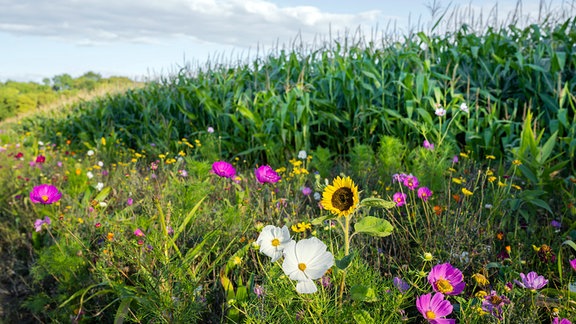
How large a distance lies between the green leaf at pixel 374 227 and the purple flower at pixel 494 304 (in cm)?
38

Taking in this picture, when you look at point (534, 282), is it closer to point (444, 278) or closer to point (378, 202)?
point (444, 278)

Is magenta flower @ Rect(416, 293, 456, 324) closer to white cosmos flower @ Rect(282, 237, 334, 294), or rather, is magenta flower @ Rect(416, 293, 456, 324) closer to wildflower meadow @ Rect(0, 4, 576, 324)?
wildflower meadow @ Rect(0, 4, 576, 324)

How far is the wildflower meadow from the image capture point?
1.52 metres

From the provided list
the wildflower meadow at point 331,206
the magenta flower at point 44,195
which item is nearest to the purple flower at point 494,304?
the wildflower meadow at point 331,206

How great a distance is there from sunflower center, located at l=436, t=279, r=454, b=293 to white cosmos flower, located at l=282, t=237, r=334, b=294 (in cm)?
37

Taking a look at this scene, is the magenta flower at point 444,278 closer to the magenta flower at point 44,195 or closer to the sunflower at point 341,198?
the sunflower at point 341,198

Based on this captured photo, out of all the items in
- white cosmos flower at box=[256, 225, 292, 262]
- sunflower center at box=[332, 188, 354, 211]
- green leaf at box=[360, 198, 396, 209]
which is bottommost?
white cosmos flower at box=[256, 225, 292, 262]

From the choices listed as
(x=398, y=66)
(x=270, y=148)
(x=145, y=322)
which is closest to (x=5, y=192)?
(x=270, y=148)

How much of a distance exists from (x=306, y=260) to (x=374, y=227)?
247mm

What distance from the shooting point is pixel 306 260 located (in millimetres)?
1265

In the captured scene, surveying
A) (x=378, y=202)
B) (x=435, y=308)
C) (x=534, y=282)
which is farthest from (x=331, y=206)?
(x=534, y=282)

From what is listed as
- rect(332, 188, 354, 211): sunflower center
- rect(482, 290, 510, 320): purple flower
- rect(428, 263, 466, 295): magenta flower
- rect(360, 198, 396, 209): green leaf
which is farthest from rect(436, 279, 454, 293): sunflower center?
rect(332, 188, 354, 211): sunflower center

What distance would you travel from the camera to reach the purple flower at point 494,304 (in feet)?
4.63

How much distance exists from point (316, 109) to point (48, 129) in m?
6.79
